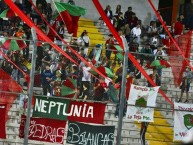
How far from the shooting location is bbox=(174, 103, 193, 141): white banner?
52.5 feet

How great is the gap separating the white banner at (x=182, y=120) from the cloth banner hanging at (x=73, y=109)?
138 centimetres

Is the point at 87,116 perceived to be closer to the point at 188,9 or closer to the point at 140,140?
the point at 140,140

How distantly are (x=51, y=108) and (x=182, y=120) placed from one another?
8.06 feet

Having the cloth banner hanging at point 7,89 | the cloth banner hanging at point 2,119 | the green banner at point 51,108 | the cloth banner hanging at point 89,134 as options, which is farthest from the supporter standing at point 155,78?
the cloth banner hanging at point 2,119

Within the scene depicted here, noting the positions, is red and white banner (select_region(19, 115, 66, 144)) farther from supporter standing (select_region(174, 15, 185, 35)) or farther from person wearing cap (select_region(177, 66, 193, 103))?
supporter standing (select_region(174, 15, 185, 35))

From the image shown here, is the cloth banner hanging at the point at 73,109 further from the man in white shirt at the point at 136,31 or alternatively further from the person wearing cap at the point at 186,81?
the man in white shirt at the point at 136,31

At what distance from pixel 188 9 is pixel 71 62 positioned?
20438mm

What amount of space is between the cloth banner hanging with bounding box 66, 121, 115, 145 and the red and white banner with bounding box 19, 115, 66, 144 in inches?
6.1

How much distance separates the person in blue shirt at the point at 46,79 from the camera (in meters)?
15.9

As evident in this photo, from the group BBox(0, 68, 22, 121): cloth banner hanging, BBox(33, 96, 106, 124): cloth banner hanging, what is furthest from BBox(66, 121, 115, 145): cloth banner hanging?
BBox(0, 68, 22, 121): cloth banner hanging

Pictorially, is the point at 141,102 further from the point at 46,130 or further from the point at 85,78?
the point at 46,130

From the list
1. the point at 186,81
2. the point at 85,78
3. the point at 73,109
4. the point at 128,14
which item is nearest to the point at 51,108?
the point at 73,109

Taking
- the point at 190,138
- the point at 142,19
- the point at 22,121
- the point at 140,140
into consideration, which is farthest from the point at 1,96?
the point at 142,19

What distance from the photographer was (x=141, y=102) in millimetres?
16078
